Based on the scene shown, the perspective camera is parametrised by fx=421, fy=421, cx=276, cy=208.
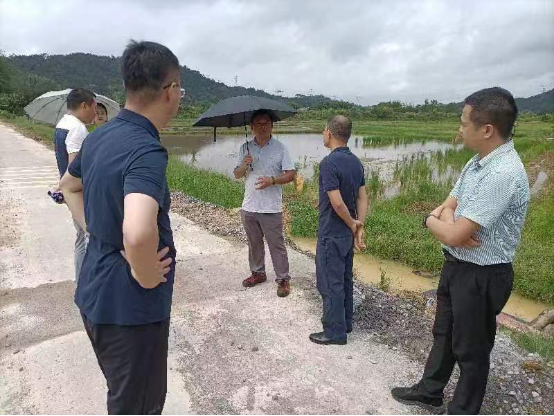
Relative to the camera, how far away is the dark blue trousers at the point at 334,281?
3.01 metres

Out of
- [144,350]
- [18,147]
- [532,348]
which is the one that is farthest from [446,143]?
[144,350]

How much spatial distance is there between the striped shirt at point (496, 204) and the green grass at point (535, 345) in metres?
1.44

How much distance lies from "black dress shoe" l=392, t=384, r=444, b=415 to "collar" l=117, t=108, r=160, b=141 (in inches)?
77.8

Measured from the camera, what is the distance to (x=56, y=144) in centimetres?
329

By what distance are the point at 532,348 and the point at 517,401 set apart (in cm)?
80

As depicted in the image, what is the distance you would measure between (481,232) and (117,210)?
1.65m

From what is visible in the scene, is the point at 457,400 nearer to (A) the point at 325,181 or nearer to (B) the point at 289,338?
(B) the point at 289,338

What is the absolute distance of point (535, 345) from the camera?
3.11 meters

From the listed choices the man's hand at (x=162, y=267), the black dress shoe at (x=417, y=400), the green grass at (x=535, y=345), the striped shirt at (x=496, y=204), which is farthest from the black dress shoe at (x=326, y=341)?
the man's hand at (x=162, y=267)

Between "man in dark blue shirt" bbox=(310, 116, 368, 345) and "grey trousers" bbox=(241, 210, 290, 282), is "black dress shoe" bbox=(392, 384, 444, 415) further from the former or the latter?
"grey trousers" bbox=(241, 210, 290, 282)

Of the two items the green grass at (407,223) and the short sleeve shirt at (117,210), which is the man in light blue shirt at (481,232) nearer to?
the short sleeve shirt at (117,210)

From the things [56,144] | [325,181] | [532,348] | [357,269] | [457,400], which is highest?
[56,144]

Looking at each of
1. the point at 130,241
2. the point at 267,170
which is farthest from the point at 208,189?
the point at 130,241

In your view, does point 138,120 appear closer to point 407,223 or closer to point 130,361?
point 130,361
